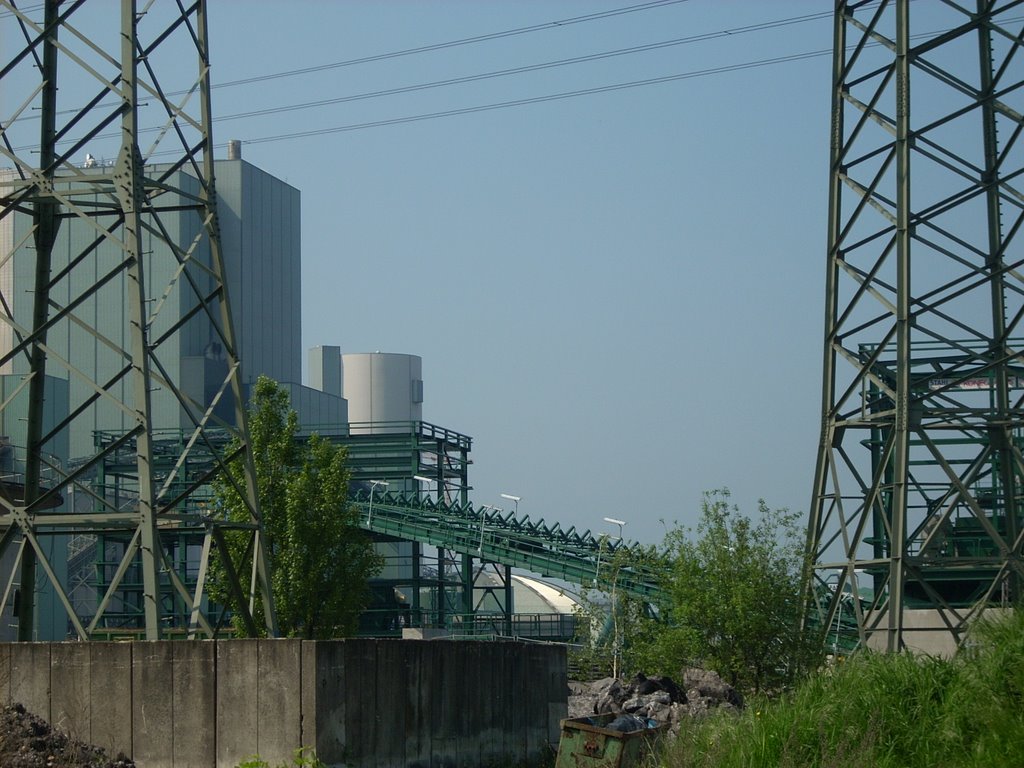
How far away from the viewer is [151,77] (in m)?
18.8

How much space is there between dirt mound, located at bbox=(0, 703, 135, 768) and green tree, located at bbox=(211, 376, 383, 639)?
56.4ft

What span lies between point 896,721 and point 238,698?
6.48 meters

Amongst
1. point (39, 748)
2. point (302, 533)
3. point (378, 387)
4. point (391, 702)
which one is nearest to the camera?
point (39, 748)

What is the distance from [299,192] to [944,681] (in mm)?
78166

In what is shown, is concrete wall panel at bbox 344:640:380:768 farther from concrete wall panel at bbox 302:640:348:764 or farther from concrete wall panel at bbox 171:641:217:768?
concrete wall panel at bbox 171:641:217:768

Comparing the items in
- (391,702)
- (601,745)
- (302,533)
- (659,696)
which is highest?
(302,533)

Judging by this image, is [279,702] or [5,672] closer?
[279,702]

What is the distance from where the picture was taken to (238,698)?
1296cm

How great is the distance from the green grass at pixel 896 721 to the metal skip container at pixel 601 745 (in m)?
0.62

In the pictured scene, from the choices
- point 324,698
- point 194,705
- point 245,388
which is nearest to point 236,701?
point 194,705

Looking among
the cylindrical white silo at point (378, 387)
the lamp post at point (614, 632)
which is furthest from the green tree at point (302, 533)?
the cylindrical white silo at point (378, 387)

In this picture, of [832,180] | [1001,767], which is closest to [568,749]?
[1001,767]

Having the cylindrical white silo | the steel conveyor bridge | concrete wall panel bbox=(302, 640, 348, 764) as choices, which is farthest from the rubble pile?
the cylindrical white silo

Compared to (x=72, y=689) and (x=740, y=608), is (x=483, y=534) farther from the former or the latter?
(x=72, y=689)
